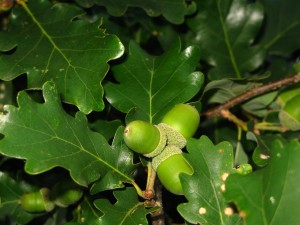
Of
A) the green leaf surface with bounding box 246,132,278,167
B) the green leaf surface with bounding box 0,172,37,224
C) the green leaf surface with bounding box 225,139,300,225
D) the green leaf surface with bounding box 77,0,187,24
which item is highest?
the green leaf surface with bounding box 225,139,300,225

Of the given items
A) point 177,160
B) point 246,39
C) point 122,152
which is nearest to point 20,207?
point 122,152

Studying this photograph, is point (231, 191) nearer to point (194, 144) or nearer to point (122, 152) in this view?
point (194, 144)

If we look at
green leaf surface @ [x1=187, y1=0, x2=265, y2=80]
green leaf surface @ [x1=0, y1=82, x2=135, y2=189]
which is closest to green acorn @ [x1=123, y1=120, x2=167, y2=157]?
green leaf surface @ [x1=0, y1=82, x2=135, y2=189]

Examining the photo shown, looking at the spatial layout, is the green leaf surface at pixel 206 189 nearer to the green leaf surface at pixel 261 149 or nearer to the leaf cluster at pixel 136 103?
the leaf cluster at pixel 136 103

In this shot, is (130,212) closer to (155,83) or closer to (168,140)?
(168,140)

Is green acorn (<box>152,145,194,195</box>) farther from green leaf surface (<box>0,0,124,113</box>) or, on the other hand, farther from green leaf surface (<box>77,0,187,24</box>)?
green leaf surface (<box>77,0,187,24</box>)

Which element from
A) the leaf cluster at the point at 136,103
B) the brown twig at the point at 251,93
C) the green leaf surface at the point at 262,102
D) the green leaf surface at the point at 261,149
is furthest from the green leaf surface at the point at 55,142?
the green leaf surface at the point at 262,102
